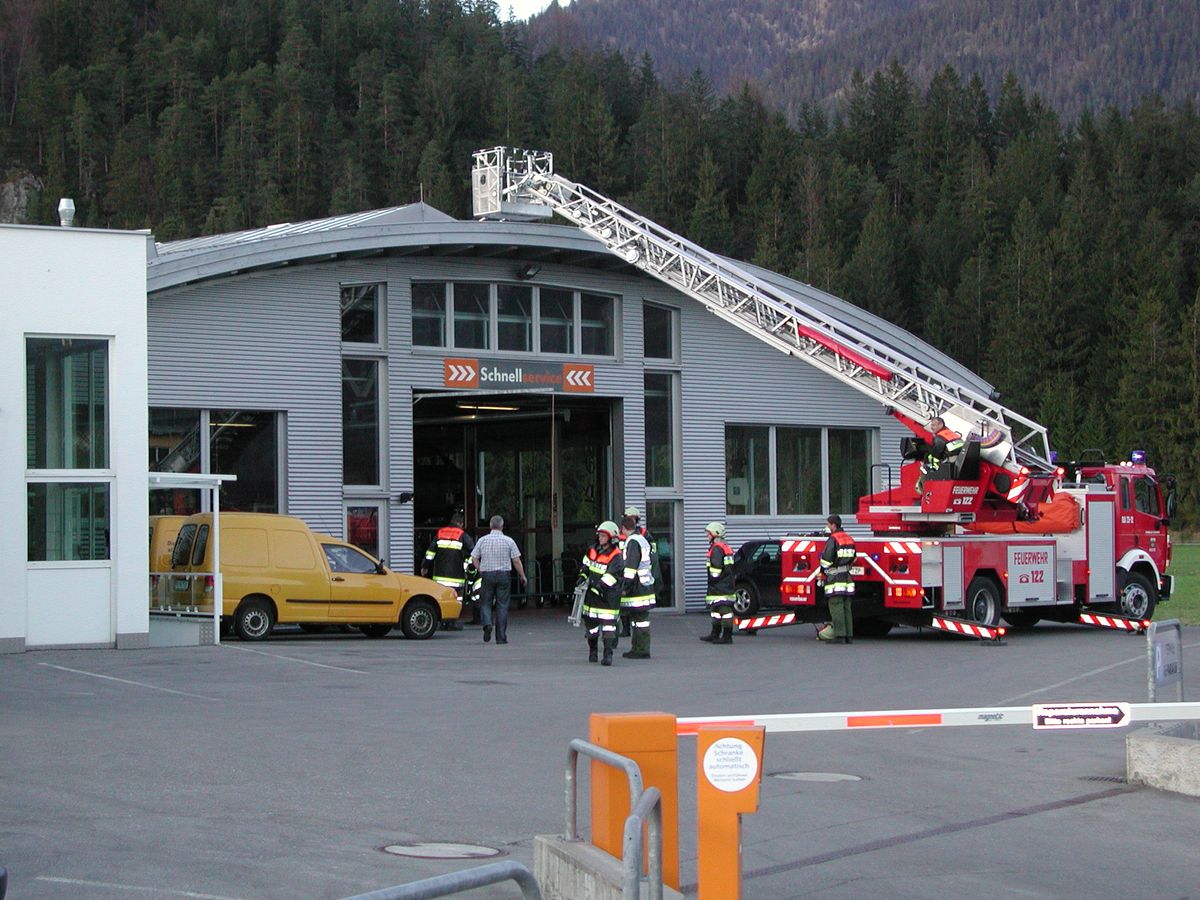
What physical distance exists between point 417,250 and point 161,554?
7540mm

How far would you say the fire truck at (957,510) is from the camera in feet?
73.2

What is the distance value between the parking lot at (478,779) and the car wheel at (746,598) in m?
8.26

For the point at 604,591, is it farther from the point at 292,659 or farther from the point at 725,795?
the point at 725,795

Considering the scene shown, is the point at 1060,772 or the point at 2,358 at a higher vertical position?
the point at 2,358

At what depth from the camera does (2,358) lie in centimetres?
1844

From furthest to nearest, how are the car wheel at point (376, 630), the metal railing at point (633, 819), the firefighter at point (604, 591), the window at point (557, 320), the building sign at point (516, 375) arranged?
the window at point (557, 320), the building sign at point (516, 375), the car wheel at point (376, 630), the firefighter at point (604, 591), the metal railing at point (633, 819)

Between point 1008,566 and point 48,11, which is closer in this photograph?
point 1008,566

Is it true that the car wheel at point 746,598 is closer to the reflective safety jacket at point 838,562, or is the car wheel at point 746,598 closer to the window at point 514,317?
the reflective safety jacket at point 838,562

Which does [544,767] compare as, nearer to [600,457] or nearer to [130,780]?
[130,780]

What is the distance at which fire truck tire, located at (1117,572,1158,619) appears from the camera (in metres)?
25.1

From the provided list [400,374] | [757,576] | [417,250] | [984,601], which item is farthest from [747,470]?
[984,601]

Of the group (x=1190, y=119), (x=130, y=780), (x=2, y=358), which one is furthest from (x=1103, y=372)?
(x=130, y=780)

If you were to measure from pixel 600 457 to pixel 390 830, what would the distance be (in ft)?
76.3

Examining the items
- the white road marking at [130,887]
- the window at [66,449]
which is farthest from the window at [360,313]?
the white road marking at [130,887]
